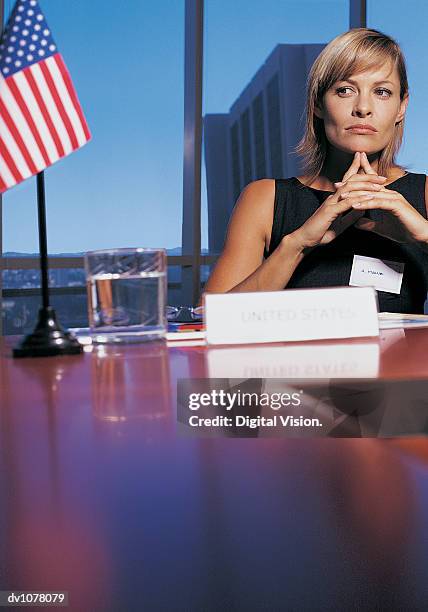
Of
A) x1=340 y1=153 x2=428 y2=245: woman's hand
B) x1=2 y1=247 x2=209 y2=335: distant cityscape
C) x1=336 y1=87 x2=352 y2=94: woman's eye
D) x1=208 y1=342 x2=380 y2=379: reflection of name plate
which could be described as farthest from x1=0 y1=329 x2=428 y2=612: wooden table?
x1=2 y1=247 x2=209 y2=335: distant cityscape

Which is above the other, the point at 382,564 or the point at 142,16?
the point at 142,16

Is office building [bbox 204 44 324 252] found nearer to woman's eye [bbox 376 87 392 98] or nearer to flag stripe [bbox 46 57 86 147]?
woman's eye [bbox 376 87 392 98]

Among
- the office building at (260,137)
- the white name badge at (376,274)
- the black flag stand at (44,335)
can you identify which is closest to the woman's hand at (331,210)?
the white name badge at (376,274)

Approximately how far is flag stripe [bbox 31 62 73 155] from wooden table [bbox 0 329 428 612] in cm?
70

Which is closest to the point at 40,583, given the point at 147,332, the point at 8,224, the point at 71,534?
the point at 71,534

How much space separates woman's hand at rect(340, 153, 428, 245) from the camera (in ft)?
5.23

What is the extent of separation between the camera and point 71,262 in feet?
17.8

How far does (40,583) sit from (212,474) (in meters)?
0.09

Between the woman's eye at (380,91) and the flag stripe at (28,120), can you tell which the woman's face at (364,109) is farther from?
the flag stripe at (28,120)

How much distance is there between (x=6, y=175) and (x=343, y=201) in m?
0.84

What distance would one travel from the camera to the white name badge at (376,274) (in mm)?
1800

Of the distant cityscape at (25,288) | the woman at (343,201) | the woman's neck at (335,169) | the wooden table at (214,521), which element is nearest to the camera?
the wooden table at (214,521)

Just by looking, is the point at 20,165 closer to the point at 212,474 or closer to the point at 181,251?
the point at 212,474

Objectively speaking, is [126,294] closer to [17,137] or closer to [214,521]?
[17,137]
